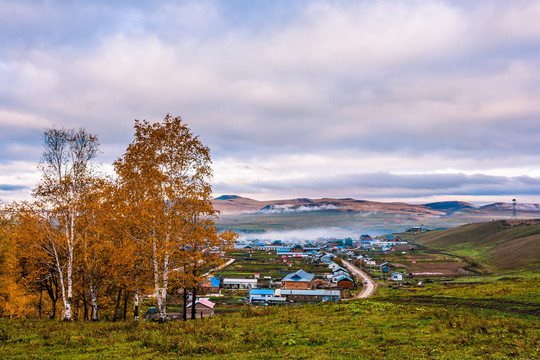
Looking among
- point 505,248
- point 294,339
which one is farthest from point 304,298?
point 505,248

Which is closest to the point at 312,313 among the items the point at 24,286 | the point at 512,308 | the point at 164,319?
the point at 164,319

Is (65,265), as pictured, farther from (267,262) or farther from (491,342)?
(267,262)

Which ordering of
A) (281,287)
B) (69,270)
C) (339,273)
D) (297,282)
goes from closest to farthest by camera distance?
(69,270)
(297,282)
(281,287)
(339,273)

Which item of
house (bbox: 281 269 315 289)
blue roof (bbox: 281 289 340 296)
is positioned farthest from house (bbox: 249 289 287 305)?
house (bbox: 281 269 315 289)

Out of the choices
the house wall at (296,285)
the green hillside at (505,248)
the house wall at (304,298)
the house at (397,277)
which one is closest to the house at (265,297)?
the house wall at (304,298)

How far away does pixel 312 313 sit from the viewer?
2741 cm

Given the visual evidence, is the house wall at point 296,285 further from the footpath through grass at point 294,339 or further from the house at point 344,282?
the footpath through grass at point 294,339

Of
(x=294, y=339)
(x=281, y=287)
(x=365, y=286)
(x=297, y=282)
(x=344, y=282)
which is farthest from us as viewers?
(x=281, y=287)

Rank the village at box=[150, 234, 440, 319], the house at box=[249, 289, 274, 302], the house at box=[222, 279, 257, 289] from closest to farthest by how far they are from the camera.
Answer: the village at box=[150, 234, 440, 319] → the house at box=[249, 289, 274, 302] → the house at box=[222, 279, 257, 289]

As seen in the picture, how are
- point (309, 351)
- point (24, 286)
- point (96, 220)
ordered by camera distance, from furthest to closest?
point (24, 286), point (96, 220), point (309, 351)

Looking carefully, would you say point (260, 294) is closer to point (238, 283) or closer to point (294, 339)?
point (238, 283)

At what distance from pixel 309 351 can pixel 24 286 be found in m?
35.0

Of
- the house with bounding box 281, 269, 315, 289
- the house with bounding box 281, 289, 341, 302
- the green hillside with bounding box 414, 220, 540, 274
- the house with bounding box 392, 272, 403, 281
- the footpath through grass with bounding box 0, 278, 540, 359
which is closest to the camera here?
the footpath through grass with bounding box 0, 278, 540, 359

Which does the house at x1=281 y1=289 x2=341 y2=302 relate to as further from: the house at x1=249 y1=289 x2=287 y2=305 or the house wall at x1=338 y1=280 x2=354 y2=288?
the house wall at x1=338 y1=280 x2=354 y2=288
